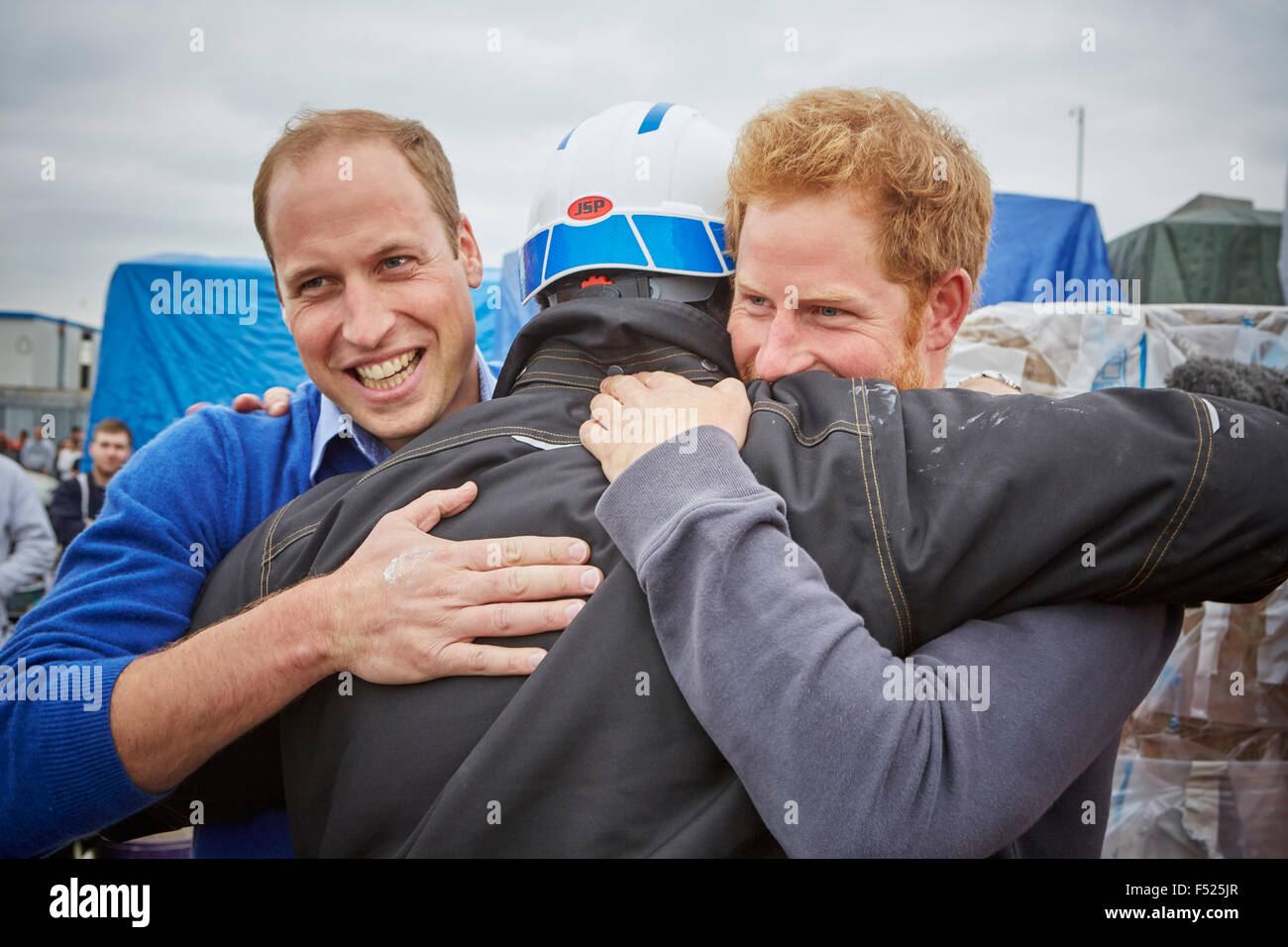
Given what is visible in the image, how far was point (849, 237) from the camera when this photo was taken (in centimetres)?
187

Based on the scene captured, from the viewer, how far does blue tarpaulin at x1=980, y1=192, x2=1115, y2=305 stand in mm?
6844

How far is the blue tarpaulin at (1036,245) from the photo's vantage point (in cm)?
684

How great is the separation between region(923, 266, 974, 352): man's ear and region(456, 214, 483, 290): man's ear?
120cm

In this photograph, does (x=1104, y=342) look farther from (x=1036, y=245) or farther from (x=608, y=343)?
(x=608, y=343)

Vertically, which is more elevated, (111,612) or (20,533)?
(111,612)

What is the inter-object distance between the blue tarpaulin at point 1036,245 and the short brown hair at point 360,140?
18.1 ft

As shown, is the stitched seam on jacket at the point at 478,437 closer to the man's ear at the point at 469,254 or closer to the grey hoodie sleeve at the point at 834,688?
the grey hoodie sleeve at the point at 834,688

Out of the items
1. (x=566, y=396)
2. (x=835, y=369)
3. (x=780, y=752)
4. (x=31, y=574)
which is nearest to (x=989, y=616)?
(x=780, y=752)

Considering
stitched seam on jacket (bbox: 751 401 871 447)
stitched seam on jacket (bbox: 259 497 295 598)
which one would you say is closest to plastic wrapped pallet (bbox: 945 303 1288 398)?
stitched seam on jacket (bbox: 751 401 871 447)

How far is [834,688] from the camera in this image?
1.17 m

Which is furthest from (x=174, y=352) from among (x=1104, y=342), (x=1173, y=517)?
(x=1173, y=517)

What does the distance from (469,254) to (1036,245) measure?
5.70 meters
